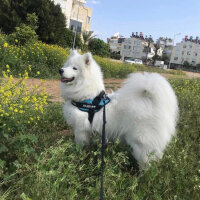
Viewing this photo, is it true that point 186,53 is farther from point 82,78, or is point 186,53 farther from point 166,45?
point 82,78

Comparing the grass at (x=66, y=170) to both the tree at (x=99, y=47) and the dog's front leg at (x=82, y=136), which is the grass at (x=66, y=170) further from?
the tree at (x=99, y=47)

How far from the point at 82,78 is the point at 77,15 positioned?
35.0m

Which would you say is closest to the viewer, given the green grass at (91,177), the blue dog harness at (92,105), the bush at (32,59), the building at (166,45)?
the green grass at (91,177)

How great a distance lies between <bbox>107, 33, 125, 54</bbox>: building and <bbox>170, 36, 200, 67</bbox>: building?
25.5 metres

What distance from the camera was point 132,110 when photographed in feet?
8.79

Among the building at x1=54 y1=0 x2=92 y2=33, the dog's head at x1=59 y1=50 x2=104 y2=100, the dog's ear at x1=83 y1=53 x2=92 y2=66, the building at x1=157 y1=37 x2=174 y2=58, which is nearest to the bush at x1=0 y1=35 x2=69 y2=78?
the dog's head at x1=59 y1=50 x2=104 y2=100

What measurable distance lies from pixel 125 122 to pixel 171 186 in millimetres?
969

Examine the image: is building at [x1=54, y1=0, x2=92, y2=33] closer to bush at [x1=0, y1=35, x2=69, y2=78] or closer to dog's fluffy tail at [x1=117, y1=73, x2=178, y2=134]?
bush at [x1=0, y1=35, x2=69, y2=78]

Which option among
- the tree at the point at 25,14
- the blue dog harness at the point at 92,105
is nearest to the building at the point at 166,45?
the tree at the point at 25,14

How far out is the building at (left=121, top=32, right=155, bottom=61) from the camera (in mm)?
88425

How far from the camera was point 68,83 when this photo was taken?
312cm

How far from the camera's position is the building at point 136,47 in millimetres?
88425

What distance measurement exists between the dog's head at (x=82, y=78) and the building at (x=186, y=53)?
98.1 metres

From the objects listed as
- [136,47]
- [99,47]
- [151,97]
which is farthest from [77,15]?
[136,47]
